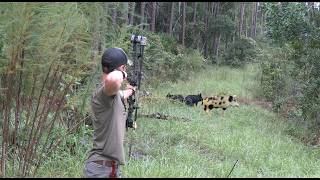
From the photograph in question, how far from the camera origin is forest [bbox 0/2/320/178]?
4.54 m

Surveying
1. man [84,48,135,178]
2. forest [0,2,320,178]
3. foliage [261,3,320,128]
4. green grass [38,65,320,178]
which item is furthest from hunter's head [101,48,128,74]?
foliage [261,3,320,128]

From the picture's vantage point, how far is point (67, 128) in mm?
6590

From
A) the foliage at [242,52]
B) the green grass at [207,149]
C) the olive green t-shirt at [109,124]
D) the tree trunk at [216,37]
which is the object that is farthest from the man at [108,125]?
the tree trunk at [216,37]

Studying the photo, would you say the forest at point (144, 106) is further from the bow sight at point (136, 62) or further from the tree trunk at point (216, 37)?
the tree trunk at point (216, 37)

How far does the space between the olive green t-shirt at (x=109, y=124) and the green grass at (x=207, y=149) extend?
167 cm

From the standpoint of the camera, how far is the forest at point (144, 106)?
4539 millimetres

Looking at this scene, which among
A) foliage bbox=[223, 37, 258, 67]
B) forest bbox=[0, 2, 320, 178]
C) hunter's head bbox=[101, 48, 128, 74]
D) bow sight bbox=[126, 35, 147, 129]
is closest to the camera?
hunter's head bbox=[101, 48, 128, 74]

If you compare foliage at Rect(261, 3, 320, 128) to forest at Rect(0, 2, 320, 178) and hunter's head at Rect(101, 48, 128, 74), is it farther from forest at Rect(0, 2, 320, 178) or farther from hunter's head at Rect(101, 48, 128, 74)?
hunter's head at Rect(101, 48, 128, 74)

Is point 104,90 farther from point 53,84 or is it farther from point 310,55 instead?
point 310,55

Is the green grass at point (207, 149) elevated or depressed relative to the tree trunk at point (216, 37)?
depressed

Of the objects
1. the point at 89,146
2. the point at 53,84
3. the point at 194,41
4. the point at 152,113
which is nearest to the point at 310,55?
the point at 152,113

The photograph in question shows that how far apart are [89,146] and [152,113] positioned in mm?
4841

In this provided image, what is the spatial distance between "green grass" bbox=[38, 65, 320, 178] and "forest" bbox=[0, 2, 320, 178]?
20 millimetres

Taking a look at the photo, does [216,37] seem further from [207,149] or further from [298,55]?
[207,149]
